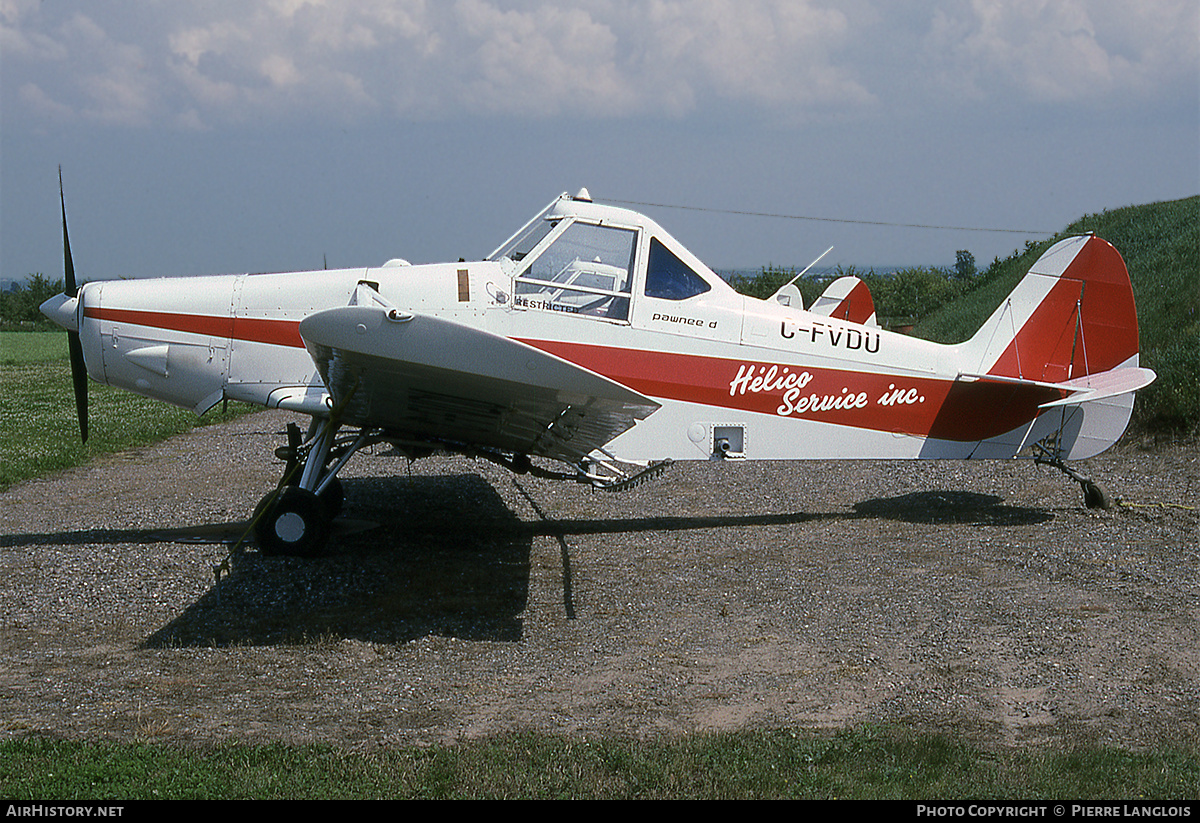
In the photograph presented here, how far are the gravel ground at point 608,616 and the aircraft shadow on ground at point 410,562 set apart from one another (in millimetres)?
30

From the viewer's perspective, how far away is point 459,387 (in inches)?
228

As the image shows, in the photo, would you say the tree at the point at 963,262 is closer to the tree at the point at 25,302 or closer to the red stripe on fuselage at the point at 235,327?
the red stripe on fuselage at the point at 235,327

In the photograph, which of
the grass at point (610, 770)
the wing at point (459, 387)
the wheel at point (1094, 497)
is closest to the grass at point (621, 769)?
the grass at point (610, 770)

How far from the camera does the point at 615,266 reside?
25.0 ft

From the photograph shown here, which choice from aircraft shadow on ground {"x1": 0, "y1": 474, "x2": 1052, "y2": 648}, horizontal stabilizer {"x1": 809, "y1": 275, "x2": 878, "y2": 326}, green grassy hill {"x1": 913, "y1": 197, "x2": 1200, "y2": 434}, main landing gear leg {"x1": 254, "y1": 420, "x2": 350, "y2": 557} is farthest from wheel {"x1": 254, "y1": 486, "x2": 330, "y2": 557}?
green grassy hill {"x1": 913, "y1": 197, "x2": 1200, "y2": 434}

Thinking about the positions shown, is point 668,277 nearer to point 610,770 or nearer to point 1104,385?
point 1104,385

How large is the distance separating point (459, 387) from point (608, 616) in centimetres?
183

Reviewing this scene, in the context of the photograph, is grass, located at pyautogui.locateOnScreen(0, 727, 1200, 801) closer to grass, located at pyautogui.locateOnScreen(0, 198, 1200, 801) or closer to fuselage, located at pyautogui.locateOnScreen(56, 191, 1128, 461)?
grass, located at pyautogui.locateOnScreen(0, 198, 1200, 801)

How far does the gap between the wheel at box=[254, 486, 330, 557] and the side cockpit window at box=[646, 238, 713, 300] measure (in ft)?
10.5

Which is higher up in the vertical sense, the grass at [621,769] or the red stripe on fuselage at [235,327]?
the red stripe on fuselage at [235,327]

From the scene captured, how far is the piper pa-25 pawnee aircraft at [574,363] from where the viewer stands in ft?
23.7

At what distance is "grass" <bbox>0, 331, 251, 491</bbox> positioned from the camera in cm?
1250

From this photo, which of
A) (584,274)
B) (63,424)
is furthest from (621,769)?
(63,424)
